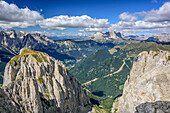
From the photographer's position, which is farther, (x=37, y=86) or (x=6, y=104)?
(x=37, y=86)

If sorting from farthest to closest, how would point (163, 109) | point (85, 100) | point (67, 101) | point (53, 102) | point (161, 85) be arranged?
point (85, 100) < point (67, 101) < point (53, 102) < point (161, 85) < point (163, 109)

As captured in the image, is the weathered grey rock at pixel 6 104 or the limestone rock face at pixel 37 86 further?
the limestone rock face at pixel 37 86

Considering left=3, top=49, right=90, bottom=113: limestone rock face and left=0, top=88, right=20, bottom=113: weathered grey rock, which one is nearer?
left=0, top=88, right=20, bottom=113: weathered grey rock

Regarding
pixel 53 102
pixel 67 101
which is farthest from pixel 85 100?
pixel 53 102

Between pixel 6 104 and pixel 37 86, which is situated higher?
pixel 37 86

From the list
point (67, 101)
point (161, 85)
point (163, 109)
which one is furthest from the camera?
point (67, 101)

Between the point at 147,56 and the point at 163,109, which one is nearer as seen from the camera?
the point at 163,109

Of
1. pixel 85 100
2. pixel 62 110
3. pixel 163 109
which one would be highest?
pixel 163 109

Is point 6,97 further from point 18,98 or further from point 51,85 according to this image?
point 51,85
